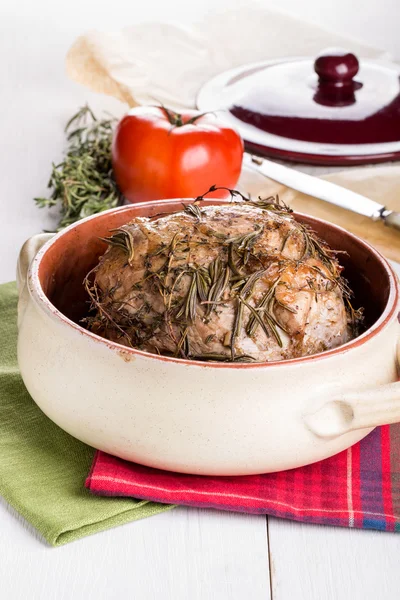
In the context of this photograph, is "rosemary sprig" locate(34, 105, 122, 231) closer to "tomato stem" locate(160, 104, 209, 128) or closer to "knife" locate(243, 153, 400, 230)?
"tomato stem" locate(160, 104, 209, 128)

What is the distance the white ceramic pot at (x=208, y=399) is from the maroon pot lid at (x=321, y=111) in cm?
147

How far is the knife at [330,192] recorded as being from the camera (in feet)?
7.75

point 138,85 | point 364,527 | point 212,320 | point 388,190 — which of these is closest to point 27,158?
point 138,85

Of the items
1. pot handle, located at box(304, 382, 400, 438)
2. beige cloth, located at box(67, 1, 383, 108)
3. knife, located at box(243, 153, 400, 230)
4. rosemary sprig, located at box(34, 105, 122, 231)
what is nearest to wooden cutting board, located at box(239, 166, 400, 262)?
knife, located at box(243, 153, 400, 230)

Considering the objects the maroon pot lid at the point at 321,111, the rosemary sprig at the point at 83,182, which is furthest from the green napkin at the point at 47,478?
the maroon pot lid at the point at 321,111

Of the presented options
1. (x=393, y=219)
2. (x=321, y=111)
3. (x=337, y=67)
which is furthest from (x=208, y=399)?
(x=337, y=67)

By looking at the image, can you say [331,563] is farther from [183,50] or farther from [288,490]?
[183,50]

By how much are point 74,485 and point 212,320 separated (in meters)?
0.35

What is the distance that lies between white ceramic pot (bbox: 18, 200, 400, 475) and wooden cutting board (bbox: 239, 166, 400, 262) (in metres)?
1.01

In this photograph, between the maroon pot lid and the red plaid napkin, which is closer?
the red plaid napkin

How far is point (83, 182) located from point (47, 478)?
4.19 feet

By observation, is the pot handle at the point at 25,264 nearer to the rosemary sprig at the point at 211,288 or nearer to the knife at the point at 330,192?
the rosemary sprig at the point at 211,288

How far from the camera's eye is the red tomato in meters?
2.53

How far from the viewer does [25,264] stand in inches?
64.4
